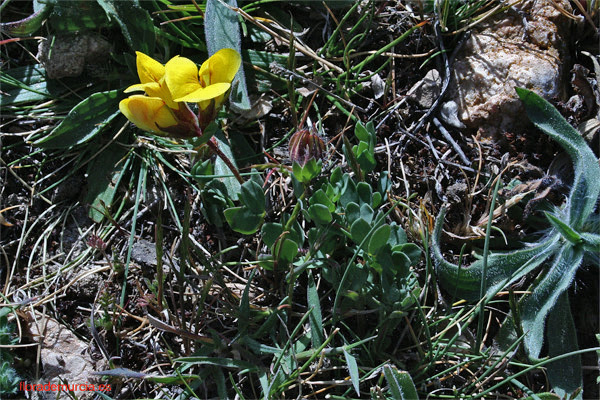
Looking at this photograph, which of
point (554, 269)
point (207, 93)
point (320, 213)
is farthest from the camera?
point (554, 269)

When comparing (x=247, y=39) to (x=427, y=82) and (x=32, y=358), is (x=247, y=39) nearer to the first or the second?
(x=427, y=82)

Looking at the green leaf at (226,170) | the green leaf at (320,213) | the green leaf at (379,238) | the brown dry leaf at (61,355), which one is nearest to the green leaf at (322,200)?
the green leaf at (320,213)

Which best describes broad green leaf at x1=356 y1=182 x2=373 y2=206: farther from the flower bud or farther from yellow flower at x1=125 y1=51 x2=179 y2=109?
yellow flower at x1=125 y1=51 x2=179 y2=109

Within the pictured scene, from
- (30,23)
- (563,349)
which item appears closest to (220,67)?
(30,23)

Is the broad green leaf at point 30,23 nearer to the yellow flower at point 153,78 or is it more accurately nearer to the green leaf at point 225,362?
the yellow flower at point 153,78

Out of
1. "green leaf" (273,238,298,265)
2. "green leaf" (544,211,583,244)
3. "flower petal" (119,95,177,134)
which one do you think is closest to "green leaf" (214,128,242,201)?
"green leaf" (273,238,298,265)

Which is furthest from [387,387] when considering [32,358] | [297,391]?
[32,358]

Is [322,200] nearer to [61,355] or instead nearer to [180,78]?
[180,78]
